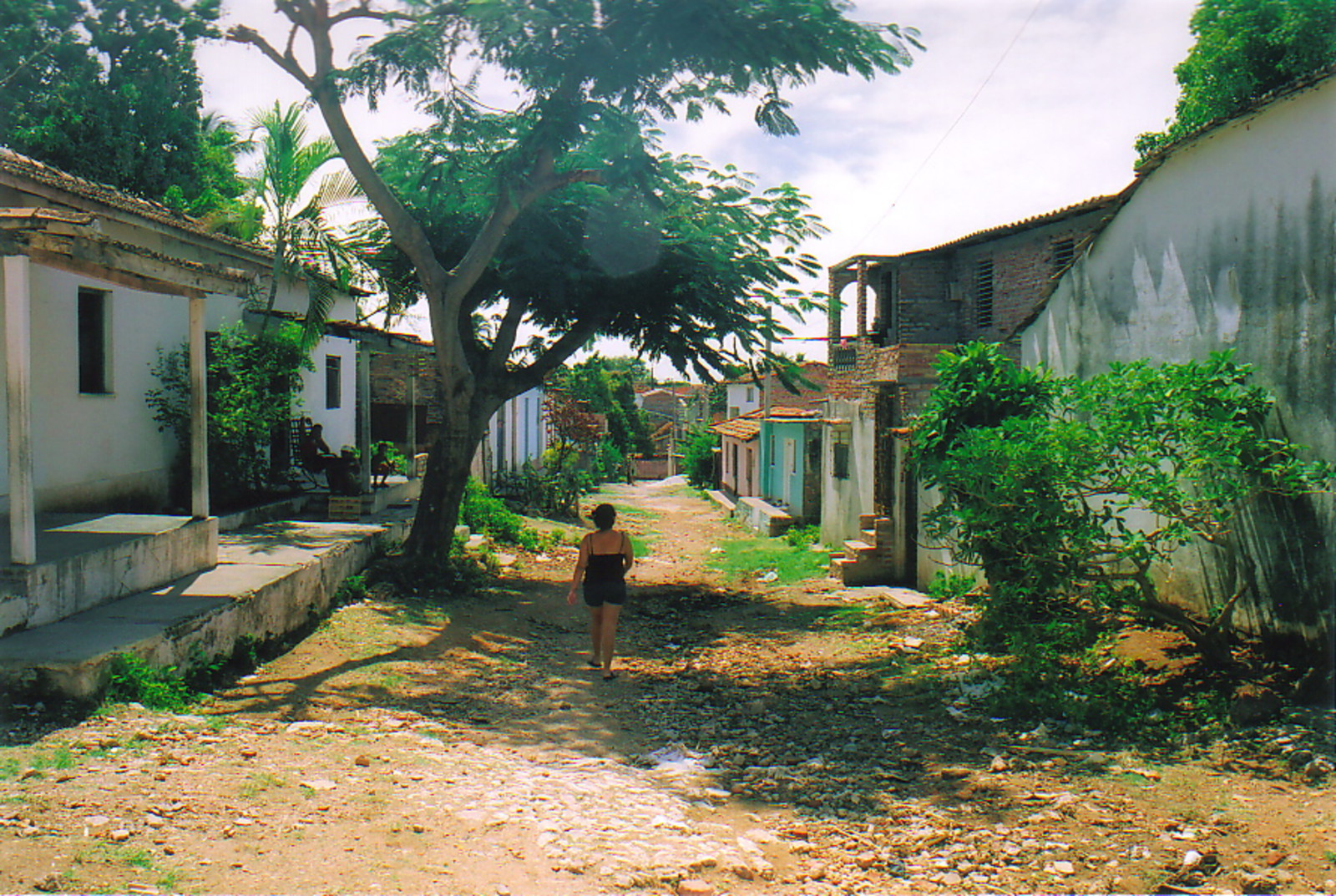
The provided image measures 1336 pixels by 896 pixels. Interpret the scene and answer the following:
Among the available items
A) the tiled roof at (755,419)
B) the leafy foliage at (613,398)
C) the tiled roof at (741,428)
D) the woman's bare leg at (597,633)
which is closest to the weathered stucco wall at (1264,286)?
the woman's bare leg at (597,633)

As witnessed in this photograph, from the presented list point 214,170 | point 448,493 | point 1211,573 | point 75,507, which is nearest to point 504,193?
point 448,493

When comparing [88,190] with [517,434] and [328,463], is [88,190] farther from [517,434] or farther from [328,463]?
[517,434]

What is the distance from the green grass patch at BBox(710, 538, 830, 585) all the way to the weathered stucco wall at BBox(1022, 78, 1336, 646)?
7.10m

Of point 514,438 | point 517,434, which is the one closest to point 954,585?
point 514,438

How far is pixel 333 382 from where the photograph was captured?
1834 cm

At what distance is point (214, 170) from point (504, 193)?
59.6 ft

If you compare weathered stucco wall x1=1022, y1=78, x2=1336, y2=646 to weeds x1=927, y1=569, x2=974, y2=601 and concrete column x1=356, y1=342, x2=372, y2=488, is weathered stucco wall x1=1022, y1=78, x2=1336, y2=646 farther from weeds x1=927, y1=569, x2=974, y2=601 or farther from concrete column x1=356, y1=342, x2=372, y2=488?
concrete column x1=356, y1=342, x2=372, y2=488

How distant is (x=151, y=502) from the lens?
1165cm

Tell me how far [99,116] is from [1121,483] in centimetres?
2381

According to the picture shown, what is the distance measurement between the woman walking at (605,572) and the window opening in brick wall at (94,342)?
244 inches

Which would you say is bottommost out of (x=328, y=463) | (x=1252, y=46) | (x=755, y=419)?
(x=328, y=463)

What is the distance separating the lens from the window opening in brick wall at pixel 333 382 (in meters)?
17.9

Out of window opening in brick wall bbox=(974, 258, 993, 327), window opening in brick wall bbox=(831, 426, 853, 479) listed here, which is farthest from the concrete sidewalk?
window opening in brick wall bbox=(974, 258, 993, 327)

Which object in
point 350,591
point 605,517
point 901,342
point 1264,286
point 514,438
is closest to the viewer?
point 1264,286
